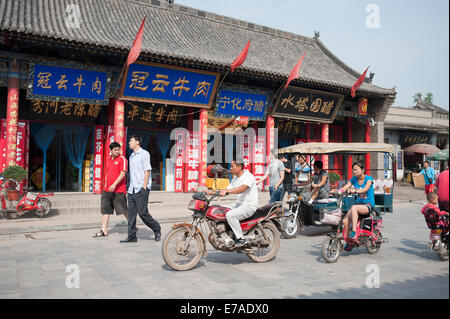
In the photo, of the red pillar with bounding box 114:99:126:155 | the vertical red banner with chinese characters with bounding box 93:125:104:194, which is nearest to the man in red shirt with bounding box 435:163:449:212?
the red pillar with bounding box 114:99:126:155

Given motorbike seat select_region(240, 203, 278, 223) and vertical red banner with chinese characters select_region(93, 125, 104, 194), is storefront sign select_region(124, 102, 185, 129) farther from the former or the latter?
motorbike seat select_region(240, 203, 278, 223)

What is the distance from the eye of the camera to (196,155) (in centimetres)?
1456

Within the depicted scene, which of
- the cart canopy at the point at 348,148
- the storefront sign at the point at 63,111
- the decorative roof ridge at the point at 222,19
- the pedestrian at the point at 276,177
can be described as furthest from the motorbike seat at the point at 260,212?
the decorative roof ridge at the point at 222,19

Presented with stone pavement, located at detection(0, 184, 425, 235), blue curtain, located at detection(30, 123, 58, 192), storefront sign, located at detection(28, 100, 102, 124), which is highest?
storefront sign, located at detection(28, 100, 102, 124)

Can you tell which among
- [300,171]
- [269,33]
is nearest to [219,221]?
[300,171]

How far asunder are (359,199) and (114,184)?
13.0 feet

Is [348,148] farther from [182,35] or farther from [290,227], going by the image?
[182,35]

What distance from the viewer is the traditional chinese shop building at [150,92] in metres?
10.7

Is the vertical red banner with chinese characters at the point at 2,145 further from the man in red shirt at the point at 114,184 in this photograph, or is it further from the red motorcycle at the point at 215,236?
the red motorcycle at the point at 215,236

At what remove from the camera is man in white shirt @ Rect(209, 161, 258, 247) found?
484 centimetres

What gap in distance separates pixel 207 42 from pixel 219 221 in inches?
460

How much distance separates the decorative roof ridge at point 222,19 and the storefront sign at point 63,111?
5393mm

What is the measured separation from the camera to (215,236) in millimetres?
4836

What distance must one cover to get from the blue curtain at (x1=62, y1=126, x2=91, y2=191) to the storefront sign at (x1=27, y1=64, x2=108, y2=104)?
77.9 inches
